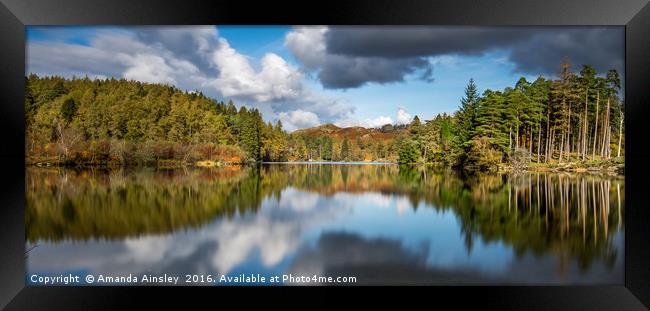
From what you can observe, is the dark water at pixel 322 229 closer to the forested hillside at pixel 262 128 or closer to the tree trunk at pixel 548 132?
the forested hillside at pixel 262 128

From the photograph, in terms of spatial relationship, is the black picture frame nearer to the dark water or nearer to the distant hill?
the dark water

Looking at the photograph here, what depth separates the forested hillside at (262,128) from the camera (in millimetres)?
6628

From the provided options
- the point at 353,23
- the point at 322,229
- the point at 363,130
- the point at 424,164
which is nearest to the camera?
the point at 353,23

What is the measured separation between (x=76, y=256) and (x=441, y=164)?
10864 mm

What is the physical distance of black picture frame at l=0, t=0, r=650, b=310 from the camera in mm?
4062

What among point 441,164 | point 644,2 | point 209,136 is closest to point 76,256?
point 209,136

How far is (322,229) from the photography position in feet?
20.1

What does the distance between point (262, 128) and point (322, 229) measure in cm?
352

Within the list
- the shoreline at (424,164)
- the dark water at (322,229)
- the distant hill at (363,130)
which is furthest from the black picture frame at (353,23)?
the distant hill at (363,130)

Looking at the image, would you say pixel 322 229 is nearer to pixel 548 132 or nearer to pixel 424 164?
pixel 424 164

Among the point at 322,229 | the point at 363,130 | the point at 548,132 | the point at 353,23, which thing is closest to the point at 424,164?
the point at 548,132

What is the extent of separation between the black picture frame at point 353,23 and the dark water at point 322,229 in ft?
1.06

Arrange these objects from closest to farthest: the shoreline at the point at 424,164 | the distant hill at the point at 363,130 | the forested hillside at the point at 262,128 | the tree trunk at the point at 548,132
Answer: the shoreline at the point at 424,164 < the forested hillside at the point at 262,128 < the distant hill at the point at 363,130 < the tree trunk at the point at 548,132

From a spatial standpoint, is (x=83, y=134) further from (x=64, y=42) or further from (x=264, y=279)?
(x=264, y=279)
